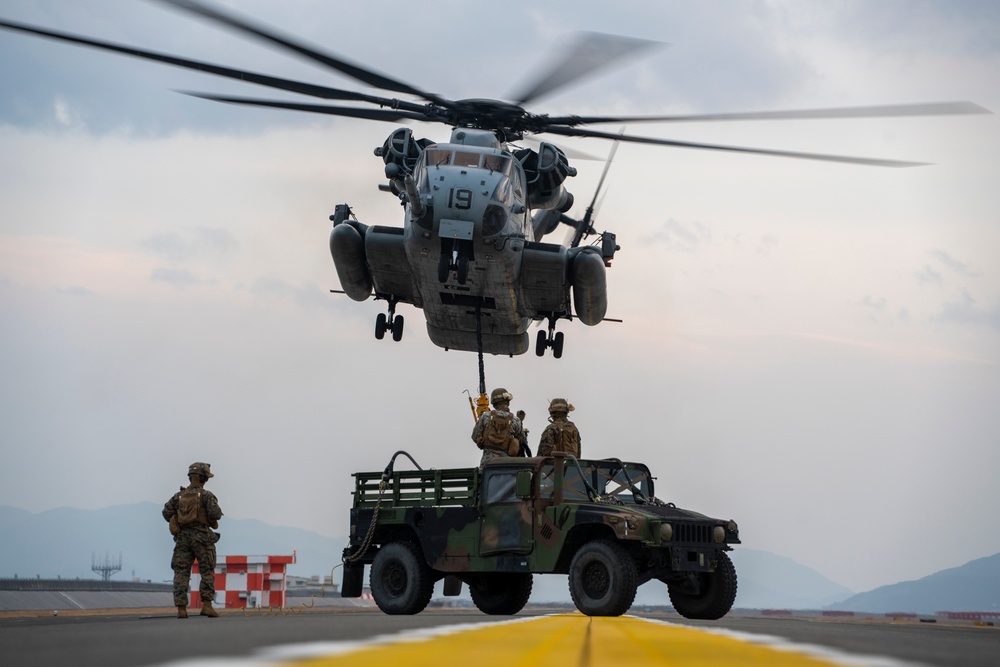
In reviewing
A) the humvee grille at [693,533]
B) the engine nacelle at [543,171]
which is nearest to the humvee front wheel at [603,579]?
the humvee grille at [693,533]

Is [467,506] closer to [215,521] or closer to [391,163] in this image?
[215,521]

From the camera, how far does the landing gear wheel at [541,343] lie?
27.7m

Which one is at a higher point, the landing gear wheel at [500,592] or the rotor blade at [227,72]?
the rotor blade at [227,72]

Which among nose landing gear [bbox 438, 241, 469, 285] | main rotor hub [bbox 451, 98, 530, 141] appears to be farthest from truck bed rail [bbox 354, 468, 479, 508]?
main rotor hub [bbox 451, 98, 530, 141]

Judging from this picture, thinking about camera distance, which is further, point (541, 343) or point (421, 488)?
point (541, 343)

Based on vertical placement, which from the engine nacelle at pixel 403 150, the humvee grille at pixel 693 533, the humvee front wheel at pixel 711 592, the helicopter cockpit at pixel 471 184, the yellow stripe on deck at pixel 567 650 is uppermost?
the engine nacelle at pixel 403 150

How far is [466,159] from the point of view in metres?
23.8

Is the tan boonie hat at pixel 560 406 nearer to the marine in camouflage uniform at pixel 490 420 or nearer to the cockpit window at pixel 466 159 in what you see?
the marine in camouflage uniform at pixel 490 420

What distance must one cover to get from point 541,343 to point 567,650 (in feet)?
67.7

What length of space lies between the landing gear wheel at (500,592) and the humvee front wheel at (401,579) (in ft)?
2.90

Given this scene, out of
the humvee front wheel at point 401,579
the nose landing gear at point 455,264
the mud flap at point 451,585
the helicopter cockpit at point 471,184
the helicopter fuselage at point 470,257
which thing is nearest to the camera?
the humvee front wheel at point 401,579

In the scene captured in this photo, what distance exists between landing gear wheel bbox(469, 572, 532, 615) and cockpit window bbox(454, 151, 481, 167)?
33.2 feet

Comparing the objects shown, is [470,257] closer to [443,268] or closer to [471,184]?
[443,268]

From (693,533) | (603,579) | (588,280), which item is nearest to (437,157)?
(588,280)
